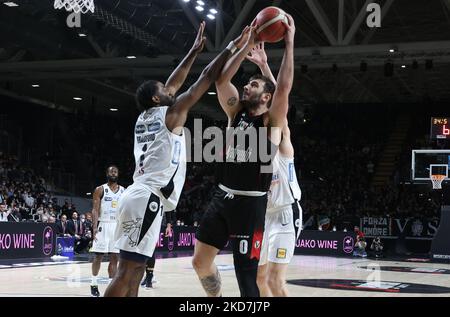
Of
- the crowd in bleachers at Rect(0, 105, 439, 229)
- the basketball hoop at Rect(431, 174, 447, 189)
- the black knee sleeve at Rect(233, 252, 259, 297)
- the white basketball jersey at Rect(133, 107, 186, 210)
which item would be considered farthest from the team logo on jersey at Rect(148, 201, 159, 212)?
the crowd in bleachers at Rect(0, 105, 439, 229)

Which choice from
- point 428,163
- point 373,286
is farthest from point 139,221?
point 428,163

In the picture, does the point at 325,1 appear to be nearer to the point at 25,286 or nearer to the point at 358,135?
the point at 358,135

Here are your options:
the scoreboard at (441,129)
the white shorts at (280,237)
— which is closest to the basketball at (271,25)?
the white shorts at (280,237)

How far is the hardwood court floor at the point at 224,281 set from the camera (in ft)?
32.6

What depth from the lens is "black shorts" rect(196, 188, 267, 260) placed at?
522cm

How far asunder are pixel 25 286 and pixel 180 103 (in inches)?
239

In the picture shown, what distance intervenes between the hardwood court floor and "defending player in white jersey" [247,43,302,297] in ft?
11.3

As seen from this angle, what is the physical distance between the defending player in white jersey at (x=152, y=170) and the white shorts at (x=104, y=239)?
16.4ft

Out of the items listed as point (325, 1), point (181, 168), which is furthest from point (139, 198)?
point (325, 1)

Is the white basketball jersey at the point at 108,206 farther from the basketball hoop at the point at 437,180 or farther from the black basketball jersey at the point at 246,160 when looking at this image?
the basketball hoop at the point at 437,180

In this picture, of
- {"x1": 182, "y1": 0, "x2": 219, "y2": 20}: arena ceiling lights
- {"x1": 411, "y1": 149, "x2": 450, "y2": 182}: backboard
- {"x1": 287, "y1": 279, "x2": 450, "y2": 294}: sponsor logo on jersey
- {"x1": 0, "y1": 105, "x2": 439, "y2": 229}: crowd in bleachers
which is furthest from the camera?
{"x1": 0, "y1": 105, "x2": 439, "y2": 229}: crowd in bleachers

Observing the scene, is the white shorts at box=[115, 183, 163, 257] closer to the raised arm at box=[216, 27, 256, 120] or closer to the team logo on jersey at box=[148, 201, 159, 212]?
the team logo on jersey at box=[148, 201, 159, 212]

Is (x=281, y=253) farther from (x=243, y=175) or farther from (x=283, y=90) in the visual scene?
(x=283, y=90)
